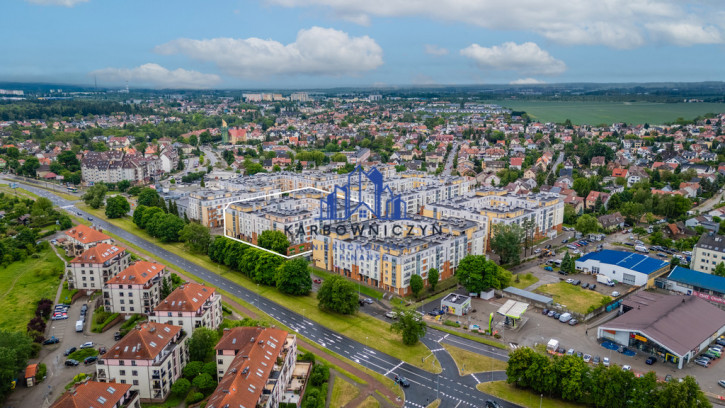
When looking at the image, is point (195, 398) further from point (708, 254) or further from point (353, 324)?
point (708, 254)

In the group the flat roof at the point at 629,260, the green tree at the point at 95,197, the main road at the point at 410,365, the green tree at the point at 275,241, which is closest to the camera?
the main road at the point at 410,365

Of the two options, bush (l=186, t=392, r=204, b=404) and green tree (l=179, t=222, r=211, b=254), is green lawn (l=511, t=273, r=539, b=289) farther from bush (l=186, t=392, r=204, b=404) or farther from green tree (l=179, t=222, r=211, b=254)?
green tree (l=179, t=222, r=211, b=254)

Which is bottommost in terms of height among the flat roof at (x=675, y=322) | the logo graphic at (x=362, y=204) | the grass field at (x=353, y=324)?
the grass field at (x=353, y=324)

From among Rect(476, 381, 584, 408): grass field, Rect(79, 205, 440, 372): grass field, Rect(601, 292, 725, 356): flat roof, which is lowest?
Rect(476, 381, 584, 408): grass field

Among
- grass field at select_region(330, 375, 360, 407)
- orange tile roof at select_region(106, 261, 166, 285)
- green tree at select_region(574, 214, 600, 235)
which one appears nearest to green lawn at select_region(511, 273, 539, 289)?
green tree at select_region(574, 214, 600, 235)

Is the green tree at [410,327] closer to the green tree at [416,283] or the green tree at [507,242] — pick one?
the green tree at [416,283]

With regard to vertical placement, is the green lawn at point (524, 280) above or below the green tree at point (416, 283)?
below

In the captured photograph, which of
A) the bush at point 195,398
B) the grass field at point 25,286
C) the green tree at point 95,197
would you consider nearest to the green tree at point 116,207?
the green tree at point 95,197

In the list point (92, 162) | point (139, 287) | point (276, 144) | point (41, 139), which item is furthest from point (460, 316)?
point (41, 139)
